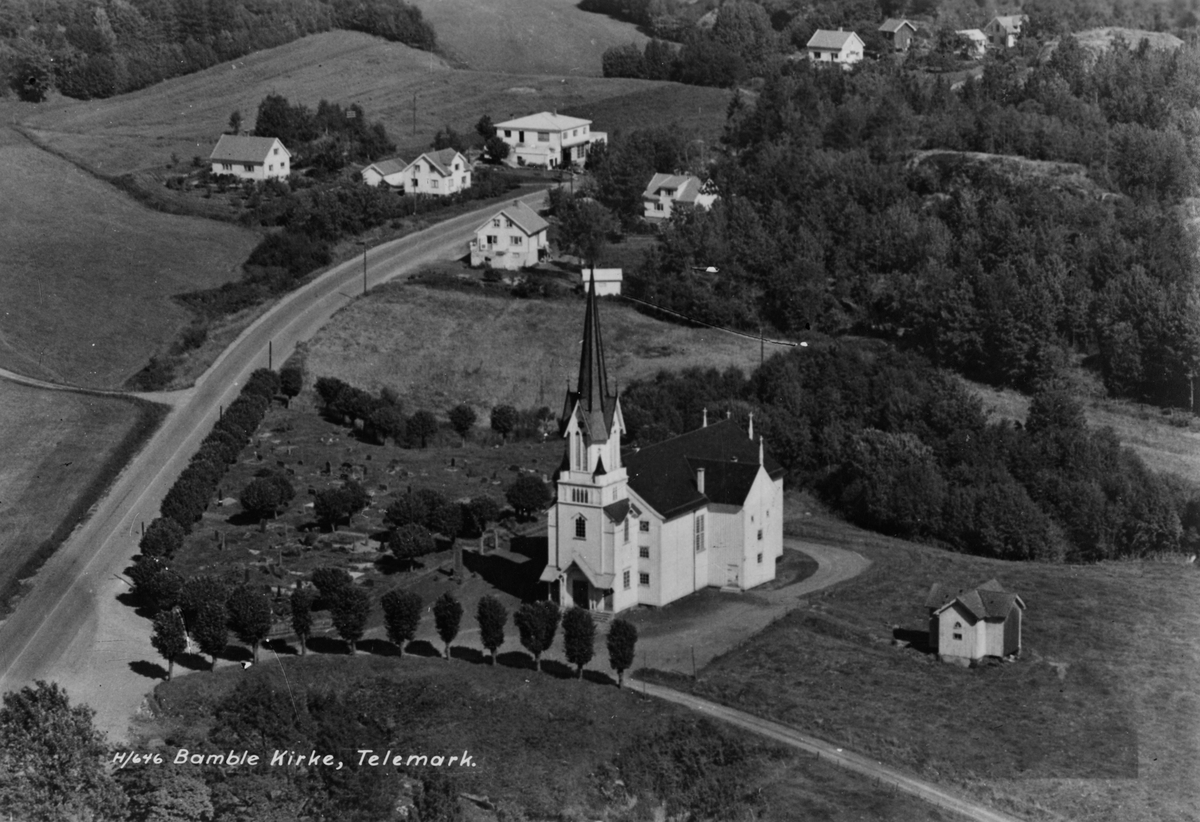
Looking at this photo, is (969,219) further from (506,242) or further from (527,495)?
(527,495)

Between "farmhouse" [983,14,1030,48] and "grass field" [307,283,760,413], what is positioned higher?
"farmhouse" [983,14,1030,48]

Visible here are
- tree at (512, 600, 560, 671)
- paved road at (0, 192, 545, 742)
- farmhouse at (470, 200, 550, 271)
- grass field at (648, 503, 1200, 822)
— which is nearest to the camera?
grass field at (648, 503, 1200, 822)

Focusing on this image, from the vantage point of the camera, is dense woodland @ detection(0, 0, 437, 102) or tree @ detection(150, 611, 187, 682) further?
dense woodland @ detection(0, 0, 437, 102)

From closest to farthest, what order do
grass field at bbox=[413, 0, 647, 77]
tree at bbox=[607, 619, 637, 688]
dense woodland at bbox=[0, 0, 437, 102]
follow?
tree at bbox=[607, 619, 637, 688] < dense woodland at bbox=[0, 0, 437, 102] < grass field at bbox=[413, 0, 647, 77]

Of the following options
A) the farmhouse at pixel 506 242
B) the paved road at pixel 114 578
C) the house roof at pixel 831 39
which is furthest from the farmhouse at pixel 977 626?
the house roof at pixel 831 39

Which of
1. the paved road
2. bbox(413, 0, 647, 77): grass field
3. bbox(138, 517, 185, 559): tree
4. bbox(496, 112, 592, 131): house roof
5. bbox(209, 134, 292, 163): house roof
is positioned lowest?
the paved road

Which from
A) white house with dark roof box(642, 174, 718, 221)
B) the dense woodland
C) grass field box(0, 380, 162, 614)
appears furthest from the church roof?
the dense woodland

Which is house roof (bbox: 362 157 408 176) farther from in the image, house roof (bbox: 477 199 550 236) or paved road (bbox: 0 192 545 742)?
paved road (bbox: 0 192 545 742)
